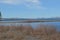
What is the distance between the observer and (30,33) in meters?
13.9

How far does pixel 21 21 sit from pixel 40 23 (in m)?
2.64

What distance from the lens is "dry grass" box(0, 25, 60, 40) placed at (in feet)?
38.7

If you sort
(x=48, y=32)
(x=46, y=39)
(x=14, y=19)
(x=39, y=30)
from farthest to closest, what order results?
(x=14, y=19)
(x=39, y=30)
(x=48, y=32)
(x=46, y=39)

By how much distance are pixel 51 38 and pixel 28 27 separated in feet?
13.9

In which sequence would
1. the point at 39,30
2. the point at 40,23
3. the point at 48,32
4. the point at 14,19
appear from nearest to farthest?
the point at 48,32
the point at 39,30
the point at 40,23
the point at 14,19

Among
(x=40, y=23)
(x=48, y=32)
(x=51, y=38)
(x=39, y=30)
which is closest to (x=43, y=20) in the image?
(x=40, y=23)

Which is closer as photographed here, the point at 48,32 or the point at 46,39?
the point at 46,39

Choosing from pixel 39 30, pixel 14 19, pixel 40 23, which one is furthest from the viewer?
pixel 14 19

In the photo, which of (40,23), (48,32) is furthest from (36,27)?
(48,32)

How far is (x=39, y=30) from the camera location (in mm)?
14703

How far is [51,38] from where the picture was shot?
11383mm

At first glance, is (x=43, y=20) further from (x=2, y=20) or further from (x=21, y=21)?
(x=2, y=20)

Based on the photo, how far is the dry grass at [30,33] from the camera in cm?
1180

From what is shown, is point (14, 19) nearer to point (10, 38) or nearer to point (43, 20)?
point (43, 20)
